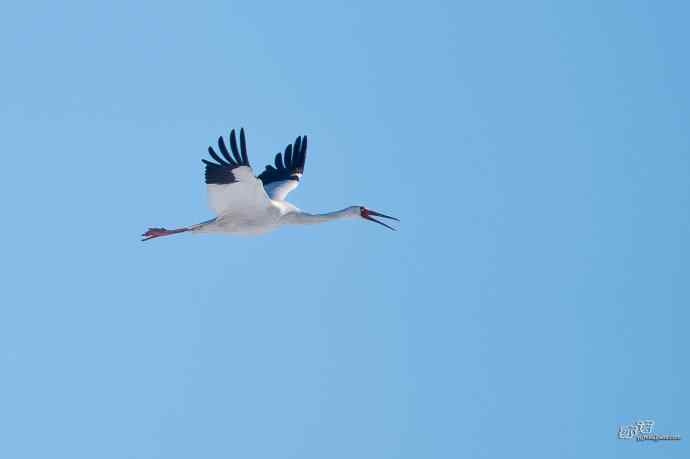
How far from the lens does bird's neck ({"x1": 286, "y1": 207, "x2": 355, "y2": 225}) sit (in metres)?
27.3

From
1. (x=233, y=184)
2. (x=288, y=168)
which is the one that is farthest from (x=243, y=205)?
(x=288, y=168)

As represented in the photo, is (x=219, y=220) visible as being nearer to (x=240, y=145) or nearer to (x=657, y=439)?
(x=240, y=145)

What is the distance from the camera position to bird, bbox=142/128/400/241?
83.1ft

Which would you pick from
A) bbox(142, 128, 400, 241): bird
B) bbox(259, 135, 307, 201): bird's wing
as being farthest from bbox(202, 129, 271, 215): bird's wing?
bbox(259, 135, 307, 201): bird's wing

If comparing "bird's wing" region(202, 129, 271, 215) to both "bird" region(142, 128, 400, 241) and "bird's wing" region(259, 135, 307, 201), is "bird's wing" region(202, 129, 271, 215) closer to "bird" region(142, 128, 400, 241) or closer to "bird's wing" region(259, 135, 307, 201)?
"bird" region(142, 128, 400, 241)

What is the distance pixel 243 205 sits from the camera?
1040 inches

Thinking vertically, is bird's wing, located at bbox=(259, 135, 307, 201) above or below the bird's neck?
above

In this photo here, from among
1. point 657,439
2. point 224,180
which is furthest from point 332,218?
point 657,439

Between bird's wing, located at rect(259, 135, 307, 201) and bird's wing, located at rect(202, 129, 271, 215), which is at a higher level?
bird's wing, located at rect(259, 135, 307, 201)

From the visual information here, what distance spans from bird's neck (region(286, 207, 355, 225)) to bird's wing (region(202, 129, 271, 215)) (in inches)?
31.6

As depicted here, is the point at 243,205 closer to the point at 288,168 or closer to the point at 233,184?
the point at 233,184

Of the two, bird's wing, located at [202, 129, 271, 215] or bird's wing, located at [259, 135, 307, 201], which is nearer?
bird's wing, located at [202, 129, 271, 215]

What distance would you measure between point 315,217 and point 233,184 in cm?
249

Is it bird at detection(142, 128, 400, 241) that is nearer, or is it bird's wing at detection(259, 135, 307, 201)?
bird at detection(142, 128, 400, 241)
